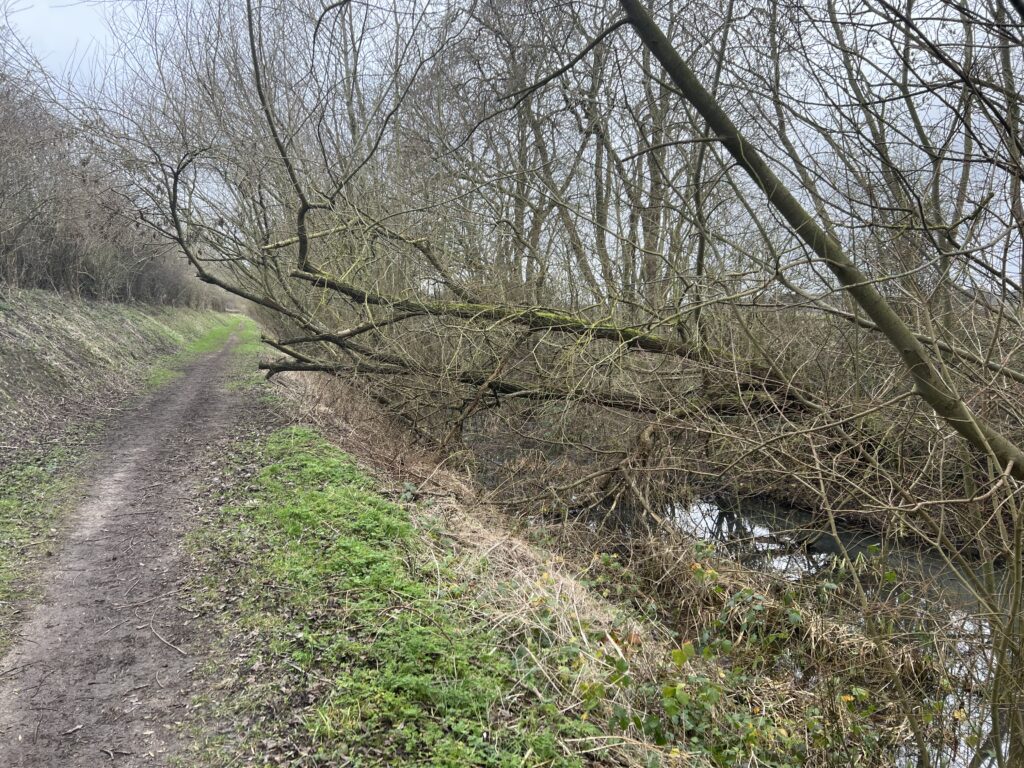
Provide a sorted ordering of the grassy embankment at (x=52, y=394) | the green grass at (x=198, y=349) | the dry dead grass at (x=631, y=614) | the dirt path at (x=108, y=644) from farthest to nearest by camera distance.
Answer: the green grass at (x=198, y=349) < the grassy embankment at (x=52, y=394) < the dry dead grass at (x=631, y=614) < the dirt path at (x=108, y=644)

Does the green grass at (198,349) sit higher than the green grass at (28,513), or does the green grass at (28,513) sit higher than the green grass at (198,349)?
the green grass at (198,349)

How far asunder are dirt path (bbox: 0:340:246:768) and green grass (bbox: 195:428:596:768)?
0.36m

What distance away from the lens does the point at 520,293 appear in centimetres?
1077

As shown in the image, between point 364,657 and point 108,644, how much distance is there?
5.62ft

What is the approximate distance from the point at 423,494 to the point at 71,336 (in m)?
Answer: 11.3

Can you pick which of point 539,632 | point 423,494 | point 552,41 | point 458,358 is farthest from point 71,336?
point 539,632

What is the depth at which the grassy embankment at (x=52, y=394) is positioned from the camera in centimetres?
576

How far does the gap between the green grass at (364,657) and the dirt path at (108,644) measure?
0.36 meters

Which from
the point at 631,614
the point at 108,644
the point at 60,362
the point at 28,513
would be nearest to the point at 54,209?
the point at 60,362

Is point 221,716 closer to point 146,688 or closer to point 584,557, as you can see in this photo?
point 146,688

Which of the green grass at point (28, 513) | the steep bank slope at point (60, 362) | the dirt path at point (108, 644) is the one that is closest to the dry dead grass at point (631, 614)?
the dirt path at point (108, 644)

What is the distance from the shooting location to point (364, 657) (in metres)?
4.06

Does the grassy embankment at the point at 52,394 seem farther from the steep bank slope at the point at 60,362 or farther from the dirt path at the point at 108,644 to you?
the dirt path at the point at 108,644

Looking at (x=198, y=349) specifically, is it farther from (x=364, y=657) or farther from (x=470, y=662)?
(x=470, y=662)
